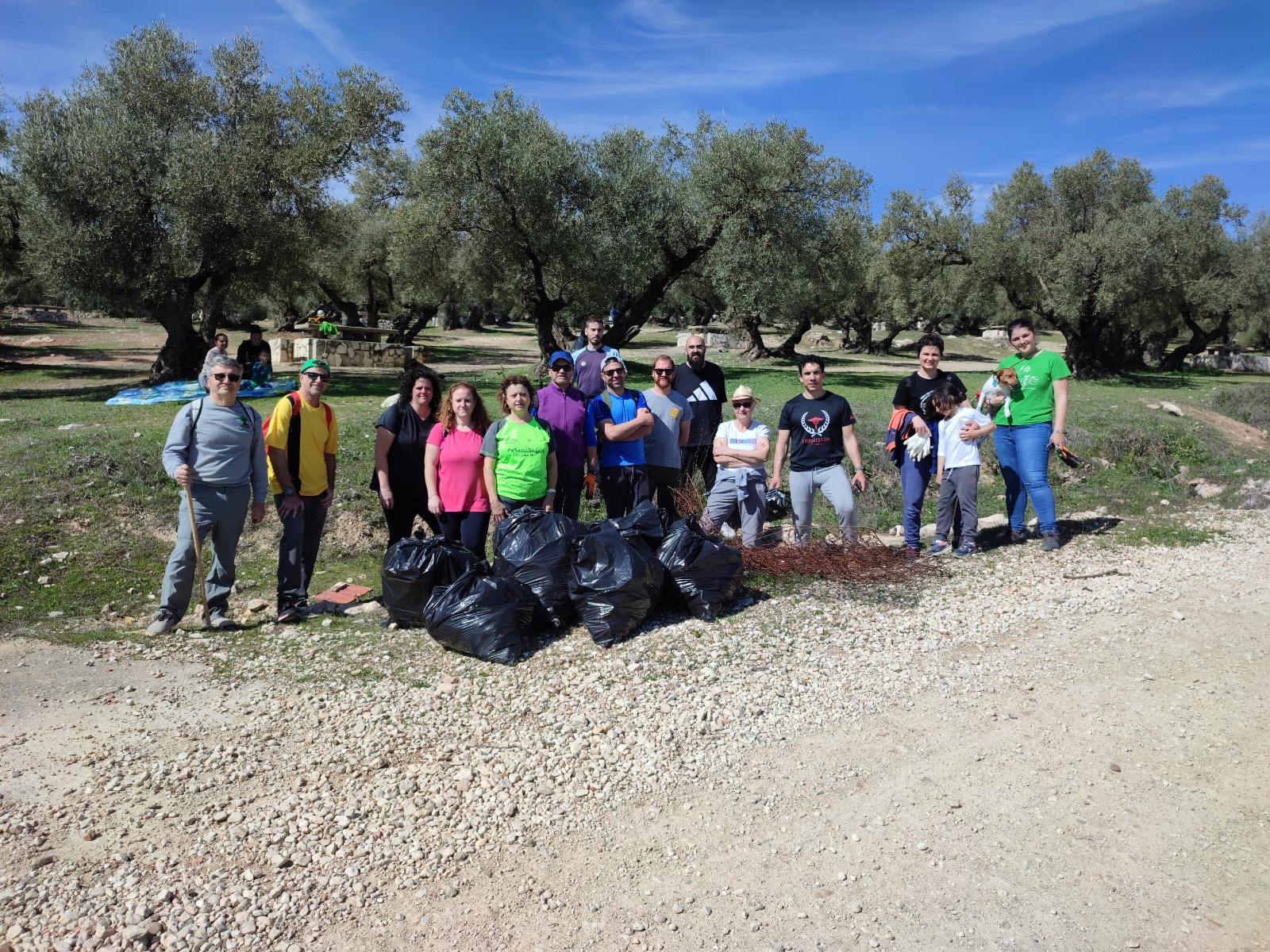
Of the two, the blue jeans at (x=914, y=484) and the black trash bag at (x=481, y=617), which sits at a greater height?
the blue jeans at (x=914, y=484)

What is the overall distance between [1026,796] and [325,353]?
21949 millimetres

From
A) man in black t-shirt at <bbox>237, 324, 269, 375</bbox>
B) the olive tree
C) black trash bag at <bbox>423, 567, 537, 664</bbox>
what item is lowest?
black trash bag at <bbox>423, 567, 537, 664</bbox>

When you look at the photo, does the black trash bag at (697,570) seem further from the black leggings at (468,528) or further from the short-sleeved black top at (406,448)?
the short-sleeved black top at (406,448)

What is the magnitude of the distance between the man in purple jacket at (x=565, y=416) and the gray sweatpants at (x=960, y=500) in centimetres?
308

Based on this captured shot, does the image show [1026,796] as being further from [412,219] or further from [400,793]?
[412,219]

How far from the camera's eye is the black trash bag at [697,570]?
5555mm

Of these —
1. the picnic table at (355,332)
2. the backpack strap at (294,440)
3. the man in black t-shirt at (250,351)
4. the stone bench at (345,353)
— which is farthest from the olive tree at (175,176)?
the backpack strap at (294,440)

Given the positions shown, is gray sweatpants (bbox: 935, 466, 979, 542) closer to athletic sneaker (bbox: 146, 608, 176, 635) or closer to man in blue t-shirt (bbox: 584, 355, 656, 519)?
man in blue t-shirt (bbox: 584, 355, 656, 519)

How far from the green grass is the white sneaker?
39 cm

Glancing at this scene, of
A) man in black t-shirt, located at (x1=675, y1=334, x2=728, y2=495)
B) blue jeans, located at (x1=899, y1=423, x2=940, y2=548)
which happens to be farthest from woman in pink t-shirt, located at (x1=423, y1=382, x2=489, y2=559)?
blue jeans, located at (x1=899, y1=423, x2=940, y2=548)

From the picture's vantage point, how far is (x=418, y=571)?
5.33 m

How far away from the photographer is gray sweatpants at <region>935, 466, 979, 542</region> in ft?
23.0

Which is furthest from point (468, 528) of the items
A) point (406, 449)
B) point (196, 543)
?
point (196, 543)

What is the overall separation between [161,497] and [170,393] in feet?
24.8
